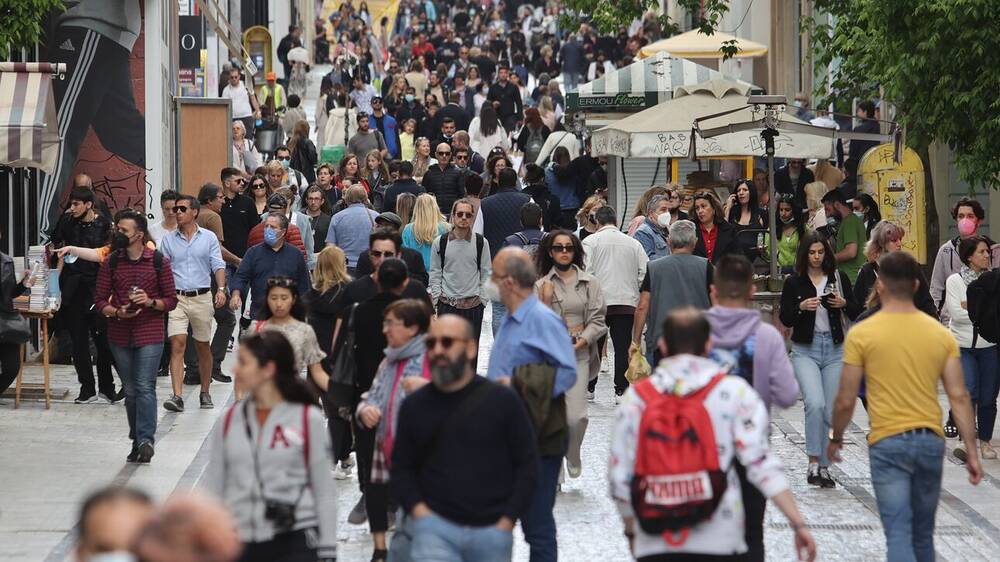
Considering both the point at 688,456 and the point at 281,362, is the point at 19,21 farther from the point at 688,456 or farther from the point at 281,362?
the point at 688,456

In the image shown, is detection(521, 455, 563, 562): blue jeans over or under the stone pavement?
over

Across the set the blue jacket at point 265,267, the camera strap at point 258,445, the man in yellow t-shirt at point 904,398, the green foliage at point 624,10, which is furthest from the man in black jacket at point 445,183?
the camera strap at point 258,445

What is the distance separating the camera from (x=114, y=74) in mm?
20984

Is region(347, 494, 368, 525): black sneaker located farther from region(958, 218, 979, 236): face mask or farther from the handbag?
region(958, 218, 979, 236): face mask

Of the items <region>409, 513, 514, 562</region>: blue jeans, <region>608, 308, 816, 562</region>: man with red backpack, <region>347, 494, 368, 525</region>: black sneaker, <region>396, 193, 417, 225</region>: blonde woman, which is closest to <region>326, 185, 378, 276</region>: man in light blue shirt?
<region>396, 193, 417, 225</region>: blonde woman

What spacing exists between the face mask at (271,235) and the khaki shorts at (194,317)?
1.08 metres

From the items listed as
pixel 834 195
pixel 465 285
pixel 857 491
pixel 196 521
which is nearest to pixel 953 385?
pixel 857 491

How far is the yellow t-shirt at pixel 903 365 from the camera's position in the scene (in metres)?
8.27

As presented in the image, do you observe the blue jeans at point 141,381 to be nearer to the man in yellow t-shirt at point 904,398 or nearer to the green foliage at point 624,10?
the man in yellow t-shirt at point 904,398

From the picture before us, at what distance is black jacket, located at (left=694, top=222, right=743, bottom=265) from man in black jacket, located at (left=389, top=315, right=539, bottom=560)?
8.91 meters

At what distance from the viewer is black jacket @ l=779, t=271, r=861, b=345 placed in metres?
12.1

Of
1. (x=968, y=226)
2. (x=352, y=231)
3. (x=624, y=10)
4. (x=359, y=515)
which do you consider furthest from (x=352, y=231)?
(x=624, y=10)

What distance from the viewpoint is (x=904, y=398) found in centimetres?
827

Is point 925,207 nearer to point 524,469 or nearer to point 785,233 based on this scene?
point 785,233
